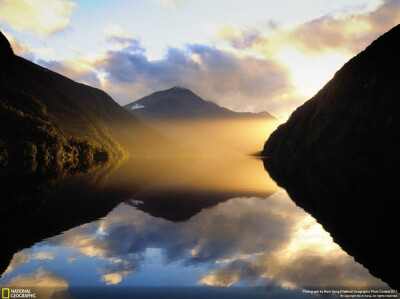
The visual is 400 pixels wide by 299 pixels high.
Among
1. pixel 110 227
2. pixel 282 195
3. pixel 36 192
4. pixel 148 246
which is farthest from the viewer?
pixel 282 195

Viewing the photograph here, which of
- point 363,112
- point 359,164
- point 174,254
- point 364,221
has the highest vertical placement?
point 363,112

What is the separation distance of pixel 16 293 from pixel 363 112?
546 feet

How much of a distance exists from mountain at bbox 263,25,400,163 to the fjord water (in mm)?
104638

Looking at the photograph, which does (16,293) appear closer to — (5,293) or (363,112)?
(5,293)

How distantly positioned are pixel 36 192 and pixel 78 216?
16272 mm

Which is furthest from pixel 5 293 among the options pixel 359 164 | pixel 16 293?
pixel 359 164

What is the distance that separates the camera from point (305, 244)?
2198cm

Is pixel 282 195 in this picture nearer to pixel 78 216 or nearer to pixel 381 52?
pixel 78 216

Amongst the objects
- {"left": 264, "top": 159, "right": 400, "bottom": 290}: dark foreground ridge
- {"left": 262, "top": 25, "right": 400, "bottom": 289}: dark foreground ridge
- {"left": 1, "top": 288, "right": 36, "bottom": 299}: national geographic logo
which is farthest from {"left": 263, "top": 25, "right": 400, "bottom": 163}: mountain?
{"left": 1, "top": 288, "right": 36, "bottom": 299}: national geographic logo

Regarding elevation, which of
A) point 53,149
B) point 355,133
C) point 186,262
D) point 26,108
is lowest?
point 186,262

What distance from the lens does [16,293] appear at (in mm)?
13906

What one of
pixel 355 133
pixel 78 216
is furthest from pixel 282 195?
pixel 355 133

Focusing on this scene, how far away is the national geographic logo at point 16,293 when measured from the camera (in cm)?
1370

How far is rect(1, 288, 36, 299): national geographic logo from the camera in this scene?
45.0ft
